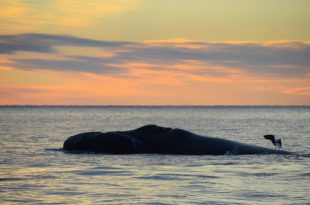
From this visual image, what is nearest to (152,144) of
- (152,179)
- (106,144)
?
(106,144)

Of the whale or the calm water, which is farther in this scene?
the whale

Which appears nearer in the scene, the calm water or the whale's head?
the calm water

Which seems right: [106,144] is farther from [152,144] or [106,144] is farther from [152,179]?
[152,179]

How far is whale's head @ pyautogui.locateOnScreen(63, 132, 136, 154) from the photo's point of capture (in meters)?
30.8

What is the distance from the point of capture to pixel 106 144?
102 ft

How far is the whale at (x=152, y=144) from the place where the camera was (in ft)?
101

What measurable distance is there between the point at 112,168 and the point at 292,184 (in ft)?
23.6

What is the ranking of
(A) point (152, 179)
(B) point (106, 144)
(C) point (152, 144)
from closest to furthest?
(A) point (152, 179) → (C) point (152, 144) → (B) point (106, 144)

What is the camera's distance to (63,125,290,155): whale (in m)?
30.8

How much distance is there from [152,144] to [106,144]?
2.18 meters

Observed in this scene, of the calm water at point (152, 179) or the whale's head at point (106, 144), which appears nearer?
the calm water at point (152, 179)

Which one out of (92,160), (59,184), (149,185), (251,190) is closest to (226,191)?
(251,190)

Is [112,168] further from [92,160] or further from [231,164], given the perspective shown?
[231,164]

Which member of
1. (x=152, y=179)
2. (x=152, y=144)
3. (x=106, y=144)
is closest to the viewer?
(x=152, y=179)
